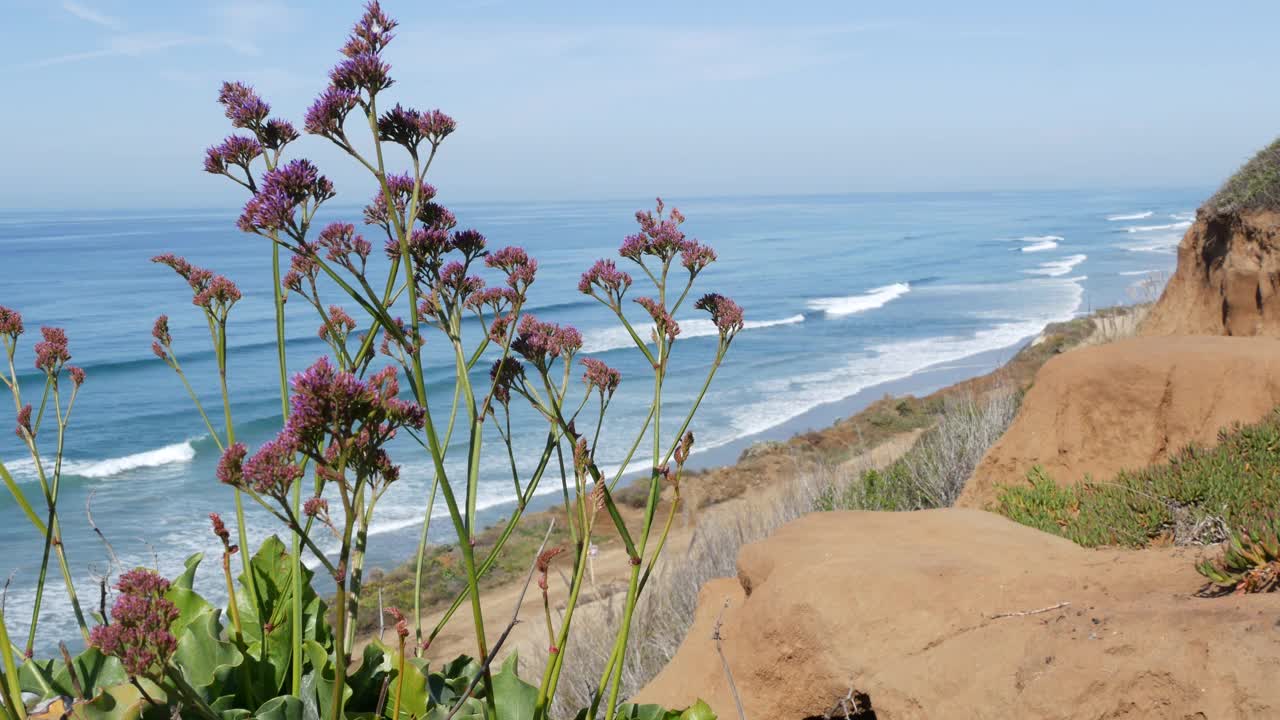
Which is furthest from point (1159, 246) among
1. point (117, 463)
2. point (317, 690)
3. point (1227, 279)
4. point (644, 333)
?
point (317, 690)

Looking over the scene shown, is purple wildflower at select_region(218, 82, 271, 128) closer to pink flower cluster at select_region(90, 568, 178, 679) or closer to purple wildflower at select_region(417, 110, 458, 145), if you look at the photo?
purple wildflower at select_region(417, 110, 458, 145)

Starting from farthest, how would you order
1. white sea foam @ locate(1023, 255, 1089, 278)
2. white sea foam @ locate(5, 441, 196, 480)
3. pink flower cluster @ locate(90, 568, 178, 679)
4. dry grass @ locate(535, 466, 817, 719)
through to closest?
white sea foam @ locate(1023, 255, 1089, 278) < white sea foam @ locate(5, 441, 196, 480) < dry grass @ locate(535, 466, 817, 719) < pink flower cluster @ locate(90, 568, 178, 679)

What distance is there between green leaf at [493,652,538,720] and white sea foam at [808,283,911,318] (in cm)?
4032

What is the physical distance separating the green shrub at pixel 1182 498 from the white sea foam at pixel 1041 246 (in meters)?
68.5

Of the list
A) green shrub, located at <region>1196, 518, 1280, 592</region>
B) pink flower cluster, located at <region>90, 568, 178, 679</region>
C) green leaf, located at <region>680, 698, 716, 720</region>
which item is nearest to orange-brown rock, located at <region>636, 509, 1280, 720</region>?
green shrub, located at <region>1196, 518, 1280, 592</region>

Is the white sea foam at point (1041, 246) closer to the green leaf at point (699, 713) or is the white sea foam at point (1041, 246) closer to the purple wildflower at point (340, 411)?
the green leaf at point (699, 713)

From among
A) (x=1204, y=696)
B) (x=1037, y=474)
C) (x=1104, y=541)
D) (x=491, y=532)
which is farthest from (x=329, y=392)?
(x=491, y=532)

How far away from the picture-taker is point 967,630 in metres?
4.12

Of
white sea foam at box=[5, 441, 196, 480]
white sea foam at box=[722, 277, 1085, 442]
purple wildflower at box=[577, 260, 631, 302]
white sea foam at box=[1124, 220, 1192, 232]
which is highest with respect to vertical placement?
purple wildflower at box=[577, 260, 631, 302]

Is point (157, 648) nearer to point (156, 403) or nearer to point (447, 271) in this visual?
point (447, 271)

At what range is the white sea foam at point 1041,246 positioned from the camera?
233 feet

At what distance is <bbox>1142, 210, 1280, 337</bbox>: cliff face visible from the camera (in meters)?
12.2

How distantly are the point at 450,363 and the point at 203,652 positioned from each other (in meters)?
28.0

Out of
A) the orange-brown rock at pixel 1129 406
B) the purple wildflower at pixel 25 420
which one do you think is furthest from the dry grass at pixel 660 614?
the purple wildflower at pixel 25 420
